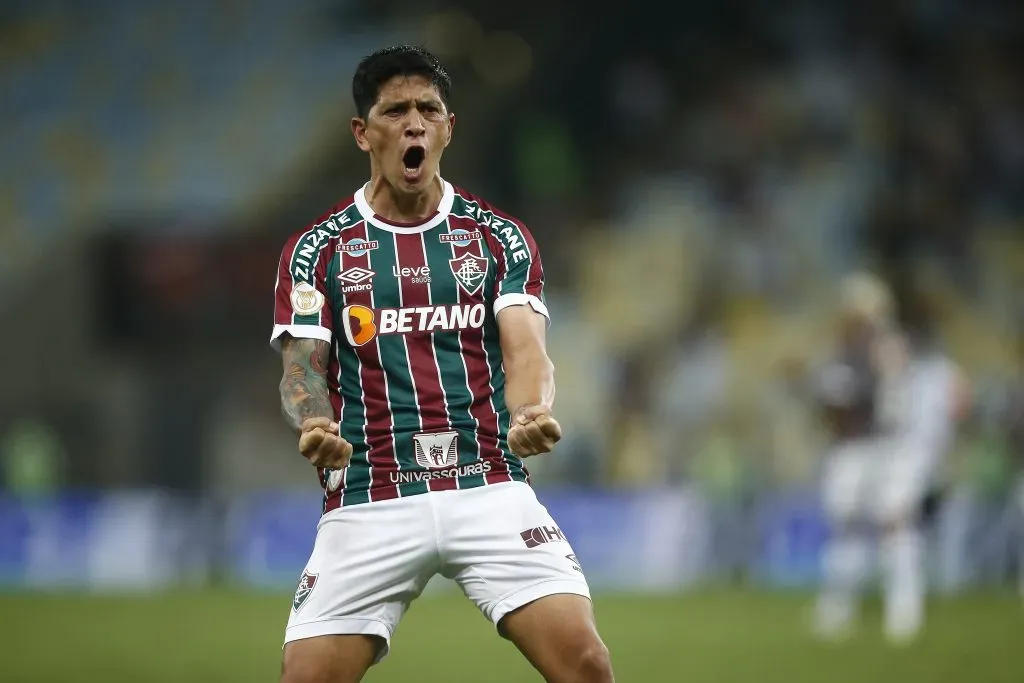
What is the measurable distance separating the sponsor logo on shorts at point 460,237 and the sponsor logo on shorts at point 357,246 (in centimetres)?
19

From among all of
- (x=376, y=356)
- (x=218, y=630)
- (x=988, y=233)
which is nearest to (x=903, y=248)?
(x=988, y=233)

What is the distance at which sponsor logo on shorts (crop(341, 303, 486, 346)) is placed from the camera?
13.1ft

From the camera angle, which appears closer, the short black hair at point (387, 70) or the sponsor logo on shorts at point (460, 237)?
the short black hair at point (387, 70)

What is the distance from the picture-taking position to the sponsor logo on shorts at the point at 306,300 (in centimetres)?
393

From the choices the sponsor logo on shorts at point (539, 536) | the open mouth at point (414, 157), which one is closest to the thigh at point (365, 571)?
the sponsor logo on shorts at point (539, 536)

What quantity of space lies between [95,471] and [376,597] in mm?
14565

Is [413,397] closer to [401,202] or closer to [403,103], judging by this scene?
[401,202]

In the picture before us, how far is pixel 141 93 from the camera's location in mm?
20375

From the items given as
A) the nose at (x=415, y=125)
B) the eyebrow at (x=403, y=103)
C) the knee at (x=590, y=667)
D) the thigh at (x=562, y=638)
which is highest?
the eyebrow at (x=403, y=103)

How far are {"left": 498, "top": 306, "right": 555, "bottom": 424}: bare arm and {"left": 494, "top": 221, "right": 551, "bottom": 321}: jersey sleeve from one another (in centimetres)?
2

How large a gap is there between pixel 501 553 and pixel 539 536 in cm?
12

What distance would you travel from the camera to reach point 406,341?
13.1 ft

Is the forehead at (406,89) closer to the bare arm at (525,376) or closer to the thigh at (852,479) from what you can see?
the bare arm at (525,376)

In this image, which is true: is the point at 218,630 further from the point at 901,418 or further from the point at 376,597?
the point at 376,597
